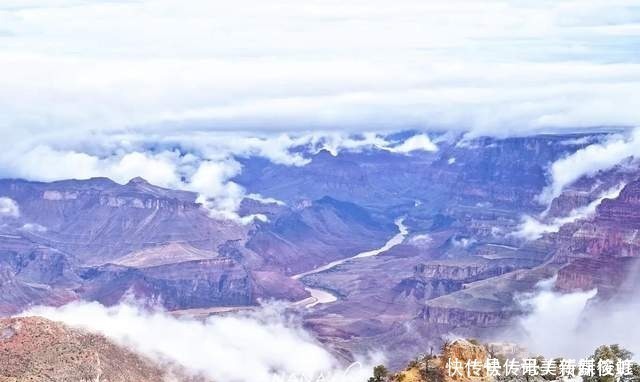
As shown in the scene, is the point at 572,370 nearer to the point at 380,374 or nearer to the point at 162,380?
the point at 380,374

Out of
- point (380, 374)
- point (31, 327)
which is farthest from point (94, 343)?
point (380, 374)

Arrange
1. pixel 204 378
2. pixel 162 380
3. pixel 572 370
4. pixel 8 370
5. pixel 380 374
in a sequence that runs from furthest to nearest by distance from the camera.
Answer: pixel 204 378 < pixel 162 380 < pixel 8 370 < pixel 380 374 < pixel 572 370

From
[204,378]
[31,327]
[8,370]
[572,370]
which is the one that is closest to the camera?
[572,370]

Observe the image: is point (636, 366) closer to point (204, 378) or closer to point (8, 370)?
point (8, 370)

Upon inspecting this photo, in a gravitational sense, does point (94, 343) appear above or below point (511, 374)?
below

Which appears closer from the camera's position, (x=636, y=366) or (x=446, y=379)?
(x=446, y=379)

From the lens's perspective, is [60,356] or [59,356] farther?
[60,356]
